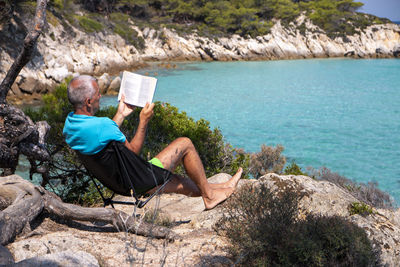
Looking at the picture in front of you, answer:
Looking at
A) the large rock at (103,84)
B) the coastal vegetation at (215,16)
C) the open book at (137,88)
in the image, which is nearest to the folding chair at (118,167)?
the open book at (137,88)

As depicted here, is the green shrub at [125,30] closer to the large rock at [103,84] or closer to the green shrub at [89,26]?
the green shrub at [89,26]

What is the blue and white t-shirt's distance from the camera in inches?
132

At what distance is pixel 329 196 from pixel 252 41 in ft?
165

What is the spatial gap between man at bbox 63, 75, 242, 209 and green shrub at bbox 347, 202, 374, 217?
163cm

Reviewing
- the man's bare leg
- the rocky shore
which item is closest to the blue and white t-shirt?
the man's bare leg

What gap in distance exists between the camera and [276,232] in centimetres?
289

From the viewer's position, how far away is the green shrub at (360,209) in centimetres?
374

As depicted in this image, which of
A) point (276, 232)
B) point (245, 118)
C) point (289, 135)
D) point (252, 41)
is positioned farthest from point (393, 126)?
point (252, 41)

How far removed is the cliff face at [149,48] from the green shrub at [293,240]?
64.1 feet

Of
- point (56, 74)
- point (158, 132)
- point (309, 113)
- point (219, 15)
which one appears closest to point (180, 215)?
point (158, 132)

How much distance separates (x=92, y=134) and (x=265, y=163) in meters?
6.84

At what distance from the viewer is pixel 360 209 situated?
151 inches

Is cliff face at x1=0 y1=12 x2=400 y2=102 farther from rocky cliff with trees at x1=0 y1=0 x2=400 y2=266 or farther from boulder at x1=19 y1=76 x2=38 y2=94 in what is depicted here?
rocky cliff with trees at x1=0 y1=0 x2=400 y2=266

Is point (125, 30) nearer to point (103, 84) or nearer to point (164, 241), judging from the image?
point (103, 84)
